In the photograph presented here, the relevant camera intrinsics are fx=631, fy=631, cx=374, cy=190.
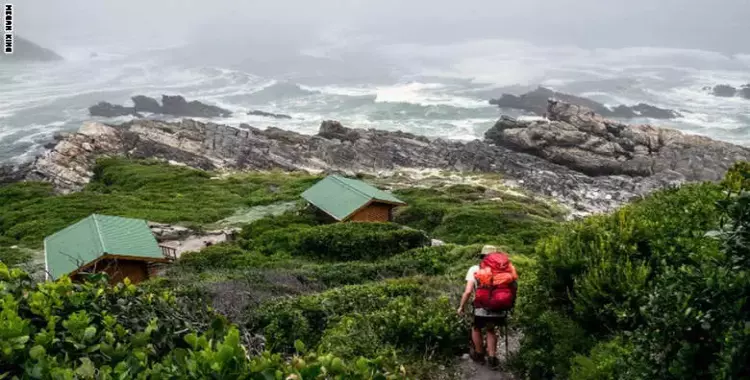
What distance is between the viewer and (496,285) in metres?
9.22

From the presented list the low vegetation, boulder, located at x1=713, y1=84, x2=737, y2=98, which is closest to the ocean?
boulder, located at x1=713, y1=84, x2=737, y2=98

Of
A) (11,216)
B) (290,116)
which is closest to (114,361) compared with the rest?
(11,216)

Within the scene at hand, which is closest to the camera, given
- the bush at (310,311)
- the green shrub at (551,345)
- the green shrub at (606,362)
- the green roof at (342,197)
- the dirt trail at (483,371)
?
the green shrub at (606,362)

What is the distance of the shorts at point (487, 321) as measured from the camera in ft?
30.5

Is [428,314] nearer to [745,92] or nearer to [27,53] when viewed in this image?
[745,92]

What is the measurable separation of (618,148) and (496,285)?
52613 millimetres

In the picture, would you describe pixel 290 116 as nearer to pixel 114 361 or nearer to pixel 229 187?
pixel 229 187

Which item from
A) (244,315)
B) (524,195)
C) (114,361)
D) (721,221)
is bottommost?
(524,195)

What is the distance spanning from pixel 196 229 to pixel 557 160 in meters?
36.9

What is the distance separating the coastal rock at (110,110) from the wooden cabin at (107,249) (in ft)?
225

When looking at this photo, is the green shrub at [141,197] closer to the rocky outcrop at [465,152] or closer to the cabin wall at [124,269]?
the rocky outcrop at [465,152]

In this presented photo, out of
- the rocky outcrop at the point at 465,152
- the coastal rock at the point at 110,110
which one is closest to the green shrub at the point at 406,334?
the rocky outcrop at the point at 465,152

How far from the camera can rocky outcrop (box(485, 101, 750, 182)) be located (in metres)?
55.4

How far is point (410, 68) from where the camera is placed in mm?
137125
